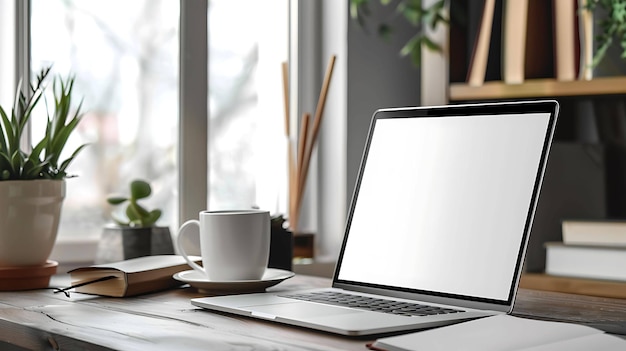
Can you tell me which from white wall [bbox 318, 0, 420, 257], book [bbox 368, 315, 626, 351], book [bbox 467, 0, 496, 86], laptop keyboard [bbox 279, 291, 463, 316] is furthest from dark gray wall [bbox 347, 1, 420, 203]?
book [bbox 368, 315, 626, 351]

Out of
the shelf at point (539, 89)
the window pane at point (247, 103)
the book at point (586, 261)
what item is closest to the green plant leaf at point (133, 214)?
the window pane at point (247, 103)

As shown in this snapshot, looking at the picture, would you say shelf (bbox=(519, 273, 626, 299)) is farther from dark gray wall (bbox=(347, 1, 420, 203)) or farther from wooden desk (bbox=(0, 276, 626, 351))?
wooden desk (bbox=(0, 276, 626, 351))

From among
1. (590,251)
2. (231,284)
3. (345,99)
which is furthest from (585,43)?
(231,284)

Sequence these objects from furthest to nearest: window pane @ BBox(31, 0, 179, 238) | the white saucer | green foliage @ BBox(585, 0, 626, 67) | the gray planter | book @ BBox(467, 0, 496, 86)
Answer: book @ BBox(467, 0, 496, 86) → green foliage @ BBox(585, 0, 626, 67) → window pane @ BBox(31, 0, 179, 238) → the gray planter → the white saucer

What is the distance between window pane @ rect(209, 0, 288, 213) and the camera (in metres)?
2.23

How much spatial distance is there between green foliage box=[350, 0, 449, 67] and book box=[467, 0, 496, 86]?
0.09 metres

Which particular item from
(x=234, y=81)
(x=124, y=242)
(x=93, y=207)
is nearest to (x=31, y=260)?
(x=124, y=242)

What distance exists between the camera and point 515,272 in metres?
1.04

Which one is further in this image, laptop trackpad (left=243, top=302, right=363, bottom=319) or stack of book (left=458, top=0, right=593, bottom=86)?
stack of book (left=458, top=0, right=593, bottom=86)

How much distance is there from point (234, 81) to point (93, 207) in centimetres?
51

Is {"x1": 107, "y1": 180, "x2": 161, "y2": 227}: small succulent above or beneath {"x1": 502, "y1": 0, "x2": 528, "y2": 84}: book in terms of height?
beneath

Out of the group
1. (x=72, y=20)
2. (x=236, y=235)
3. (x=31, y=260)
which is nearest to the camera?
(x=236, y=235)

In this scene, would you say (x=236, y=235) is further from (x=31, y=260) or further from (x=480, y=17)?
(x=480, y=17)

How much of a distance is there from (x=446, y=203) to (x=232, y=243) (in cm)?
31
